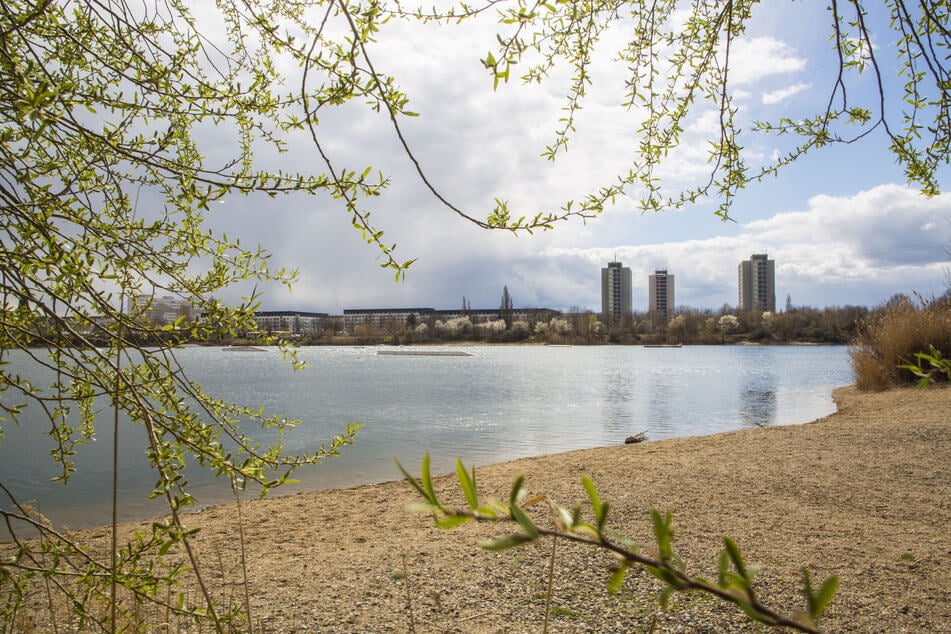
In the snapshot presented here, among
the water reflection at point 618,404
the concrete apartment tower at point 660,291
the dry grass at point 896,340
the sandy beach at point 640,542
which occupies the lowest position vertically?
the water reflection at point 618,404

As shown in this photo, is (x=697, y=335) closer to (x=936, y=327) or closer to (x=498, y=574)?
(x=936, y=327)

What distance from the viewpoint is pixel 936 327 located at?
16312mm

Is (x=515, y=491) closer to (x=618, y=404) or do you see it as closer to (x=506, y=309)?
(x=618, y=404)

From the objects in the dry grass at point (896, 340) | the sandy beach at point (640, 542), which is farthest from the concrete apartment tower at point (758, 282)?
the sandy beach at point (640, 542)

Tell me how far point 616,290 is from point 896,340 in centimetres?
11790

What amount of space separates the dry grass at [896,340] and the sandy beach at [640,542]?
834cm

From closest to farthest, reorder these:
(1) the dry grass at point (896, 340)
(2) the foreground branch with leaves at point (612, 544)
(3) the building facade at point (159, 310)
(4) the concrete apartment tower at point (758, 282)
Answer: (2) the foreground branch with leaves at point (612, 544) → (3) the building facade at point (159, 310) → (1) the dry grass at point (896, 340) → (4) the concrete apartment tower at point (758, 282)

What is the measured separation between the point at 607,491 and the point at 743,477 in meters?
1.98

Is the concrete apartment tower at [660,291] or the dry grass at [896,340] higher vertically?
the concrete apartment tower at [660,291]

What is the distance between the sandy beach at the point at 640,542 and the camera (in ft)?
12.3

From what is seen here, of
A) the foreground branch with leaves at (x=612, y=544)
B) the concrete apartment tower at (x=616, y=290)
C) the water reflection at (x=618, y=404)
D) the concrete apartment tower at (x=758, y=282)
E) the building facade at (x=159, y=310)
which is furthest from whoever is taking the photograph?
the concrete apartment tower at (x=616, y=290)

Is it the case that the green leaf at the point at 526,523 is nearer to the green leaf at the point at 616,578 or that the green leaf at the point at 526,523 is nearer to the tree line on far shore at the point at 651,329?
the green leaf at the point at 616,578

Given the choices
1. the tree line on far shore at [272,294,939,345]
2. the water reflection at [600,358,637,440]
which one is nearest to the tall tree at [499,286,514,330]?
the tree line on far shore at [272,294,939,345]

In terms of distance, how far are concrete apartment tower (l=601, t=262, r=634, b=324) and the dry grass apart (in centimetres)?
10386
